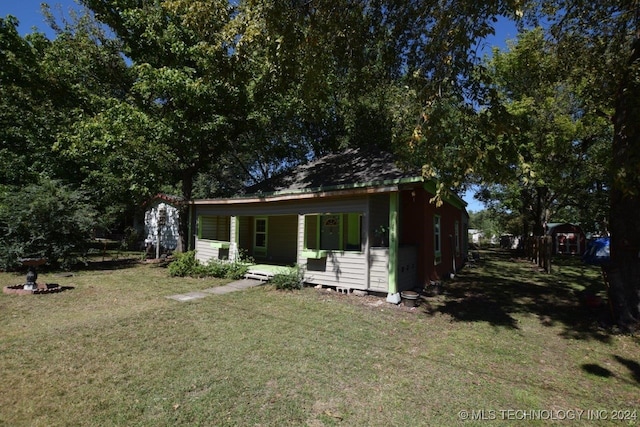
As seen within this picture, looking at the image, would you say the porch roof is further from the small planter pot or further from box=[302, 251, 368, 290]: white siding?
the small planter pot

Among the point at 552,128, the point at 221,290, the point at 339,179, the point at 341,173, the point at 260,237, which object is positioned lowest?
the point at 221,290

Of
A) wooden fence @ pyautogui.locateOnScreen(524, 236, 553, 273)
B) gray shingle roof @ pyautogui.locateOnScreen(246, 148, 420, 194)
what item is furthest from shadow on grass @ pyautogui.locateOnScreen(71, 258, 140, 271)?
wooden fence @ pyautogui.locateOnScreen(524, 236, 553, 273)

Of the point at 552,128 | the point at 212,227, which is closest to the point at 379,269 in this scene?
the point at 212,227

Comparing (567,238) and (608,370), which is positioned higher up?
(567,238)

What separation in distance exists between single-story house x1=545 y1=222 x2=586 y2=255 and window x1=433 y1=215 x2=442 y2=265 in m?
27.2

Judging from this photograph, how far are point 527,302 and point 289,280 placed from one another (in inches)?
263

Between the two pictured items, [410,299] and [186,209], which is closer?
[410,299]

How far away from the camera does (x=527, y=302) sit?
30.4 feet

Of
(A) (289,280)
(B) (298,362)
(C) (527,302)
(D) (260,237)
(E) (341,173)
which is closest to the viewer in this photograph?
(B) (298,362)

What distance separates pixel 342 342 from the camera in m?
5.62

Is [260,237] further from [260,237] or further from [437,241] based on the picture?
[437,241]

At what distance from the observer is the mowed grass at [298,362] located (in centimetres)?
351

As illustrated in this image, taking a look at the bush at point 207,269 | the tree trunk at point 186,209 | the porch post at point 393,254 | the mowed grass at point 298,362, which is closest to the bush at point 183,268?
the bush at point 207,269

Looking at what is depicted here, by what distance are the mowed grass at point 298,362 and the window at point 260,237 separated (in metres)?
6.45
